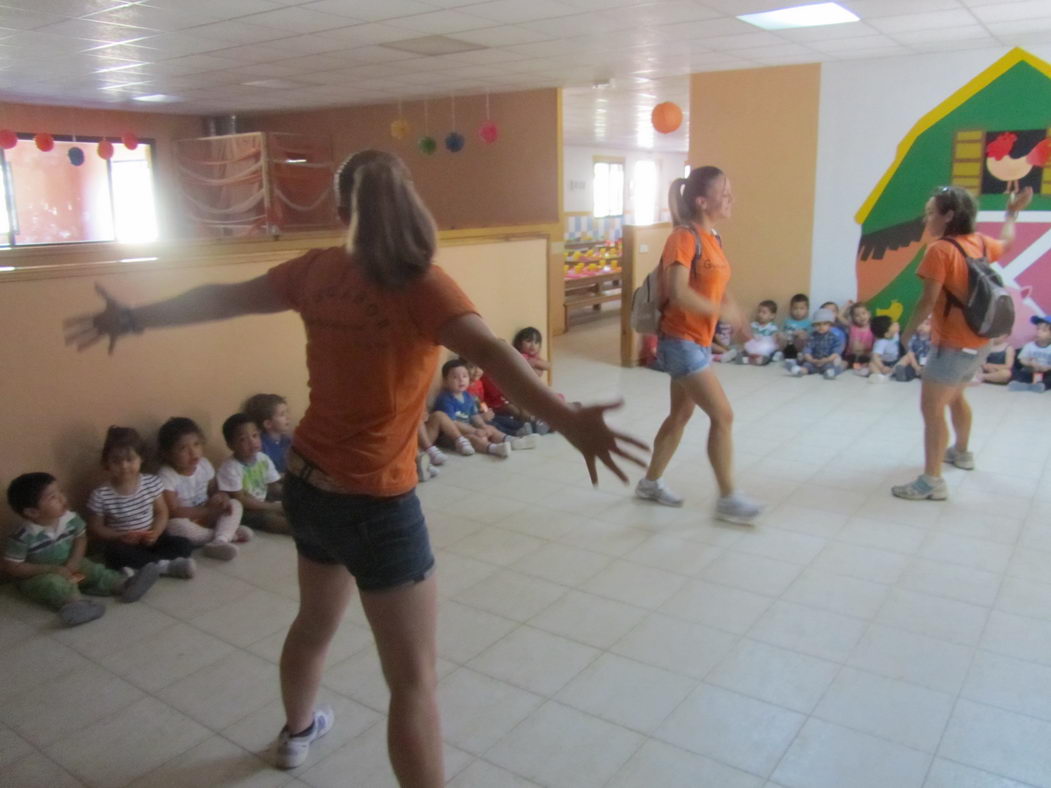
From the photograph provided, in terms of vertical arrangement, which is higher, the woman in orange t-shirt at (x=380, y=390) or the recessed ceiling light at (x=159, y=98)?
the recessed ceiling light at (x=159, y=98)

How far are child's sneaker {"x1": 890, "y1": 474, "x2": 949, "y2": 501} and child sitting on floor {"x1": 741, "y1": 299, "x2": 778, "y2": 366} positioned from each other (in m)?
3.40

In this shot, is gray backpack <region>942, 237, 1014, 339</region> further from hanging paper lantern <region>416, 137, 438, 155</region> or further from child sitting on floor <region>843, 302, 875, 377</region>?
hanging paper lantern <region>416, 137, 438, 155</region>

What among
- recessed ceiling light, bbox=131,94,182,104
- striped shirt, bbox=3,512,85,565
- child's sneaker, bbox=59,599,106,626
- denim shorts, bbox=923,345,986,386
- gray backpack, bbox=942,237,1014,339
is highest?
recessed ceiling light, bbox=131,94,182,104

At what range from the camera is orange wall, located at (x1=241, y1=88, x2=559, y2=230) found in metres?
9.16

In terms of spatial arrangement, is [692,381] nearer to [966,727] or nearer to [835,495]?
[835,495]

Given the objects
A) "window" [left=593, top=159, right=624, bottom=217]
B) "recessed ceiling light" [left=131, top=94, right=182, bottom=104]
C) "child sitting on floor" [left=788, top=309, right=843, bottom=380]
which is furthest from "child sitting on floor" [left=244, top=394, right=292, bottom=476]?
"window" [left=593, top=159, right=624, bottom=217]

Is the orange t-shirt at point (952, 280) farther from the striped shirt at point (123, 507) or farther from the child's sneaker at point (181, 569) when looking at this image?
the striped shirt at point (123, 507)

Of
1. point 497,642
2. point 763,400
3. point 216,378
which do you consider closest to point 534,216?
point 763,400

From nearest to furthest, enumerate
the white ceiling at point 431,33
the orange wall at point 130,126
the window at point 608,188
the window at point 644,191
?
the white ceiling at point 431,33 → the orange wall at point 130,126 → the window at point 608,188 → the window at point 644,191

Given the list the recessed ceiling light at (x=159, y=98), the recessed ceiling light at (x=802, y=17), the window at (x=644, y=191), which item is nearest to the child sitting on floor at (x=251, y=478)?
the recessed ceiling light at (x=802, y=17)

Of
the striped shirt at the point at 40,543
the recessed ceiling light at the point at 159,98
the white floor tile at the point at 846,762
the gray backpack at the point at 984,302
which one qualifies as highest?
the recessed ceiling light at the point at 159,98

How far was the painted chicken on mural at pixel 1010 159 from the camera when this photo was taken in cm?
638

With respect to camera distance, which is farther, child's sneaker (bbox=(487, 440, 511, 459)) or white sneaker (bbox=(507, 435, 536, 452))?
white sneaker (bbox=(507, 435, 536, 452))

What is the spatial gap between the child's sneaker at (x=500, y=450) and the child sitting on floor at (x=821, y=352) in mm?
3192
